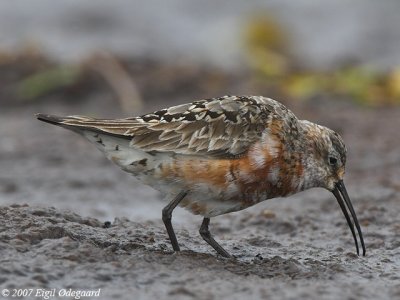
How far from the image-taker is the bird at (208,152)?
7520mm

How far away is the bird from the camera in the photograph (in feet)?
24.7

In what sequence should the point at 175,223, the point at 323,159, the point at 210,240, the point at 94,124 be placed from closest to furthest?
the point at 94,124
the point at 210,240
the point at 323,159
the point at 175,223

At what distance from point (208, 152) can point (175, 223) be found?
269cm

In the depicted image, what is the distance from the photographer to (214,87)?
53.0 ft

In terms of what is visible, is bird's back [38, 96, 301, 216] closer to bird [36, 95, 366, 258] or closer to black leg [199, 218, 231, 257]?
bird [36, 95, 366, 258]

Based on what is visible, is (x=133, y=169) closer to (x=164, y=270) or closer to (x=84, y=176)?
(x=164, y=270)

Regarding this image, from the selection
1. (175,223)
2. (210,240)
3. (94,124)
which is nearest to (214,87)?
(175,223)

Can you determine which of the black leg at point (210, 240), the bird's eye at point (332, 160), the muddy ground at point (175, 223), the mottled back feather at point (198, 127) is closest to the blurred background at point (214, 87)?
the muddy ground at point (175, 223)

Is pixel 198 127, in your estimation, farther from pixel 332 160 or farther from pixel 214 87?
pixel 214 87

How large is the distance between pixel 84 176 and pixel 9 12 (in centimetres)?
1326

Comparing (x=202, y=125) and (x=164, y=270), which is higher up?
(x=202, y=125)

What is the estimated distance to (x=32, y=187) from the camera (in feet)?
39.2

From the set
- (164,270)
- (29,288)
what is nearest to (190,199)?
(164,270)

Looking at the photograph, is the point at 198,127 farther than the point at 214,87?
No
